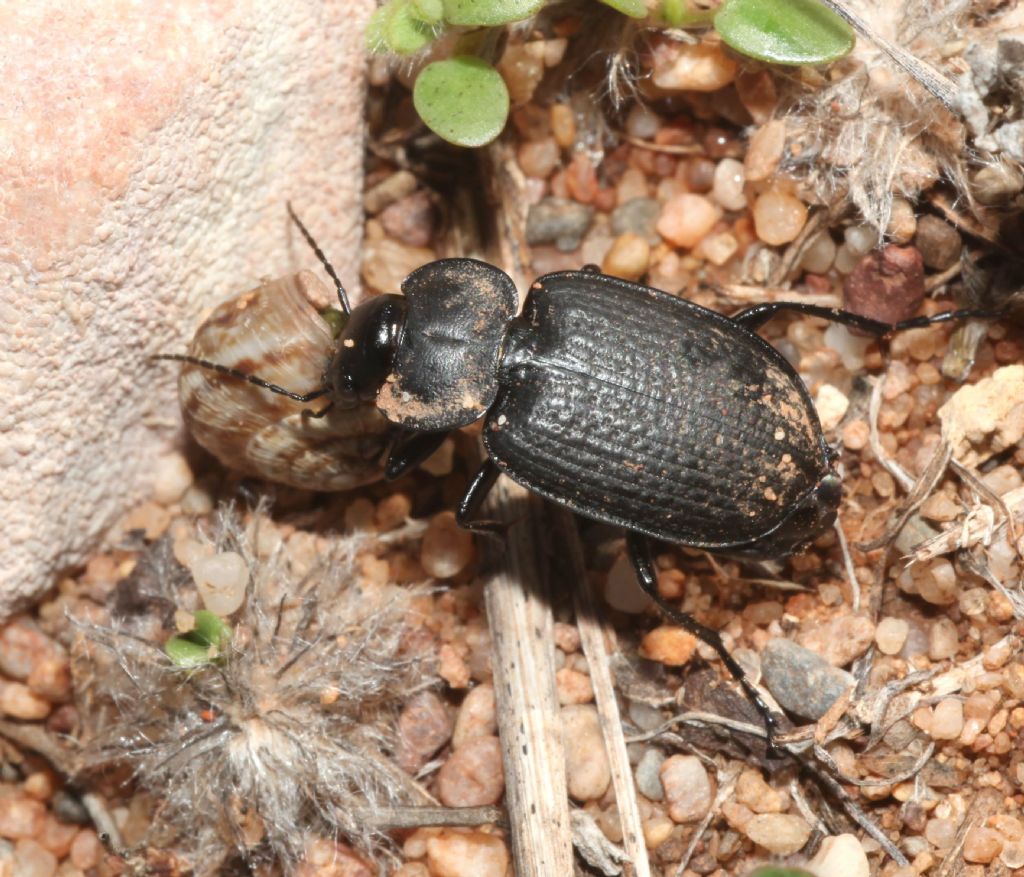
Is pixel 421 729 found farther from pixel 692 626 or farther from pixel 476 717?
pixel 692 626

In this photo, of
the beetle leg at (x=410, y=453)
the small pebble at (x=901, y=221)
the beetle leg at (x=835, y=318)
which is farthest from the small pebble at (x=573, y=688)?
the small pebble at (x=901, y=221)

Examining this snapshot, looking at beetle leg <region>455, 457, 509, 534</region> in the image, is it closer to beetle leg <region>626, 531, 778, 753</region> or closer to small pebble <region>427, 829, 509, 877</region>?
beetle leg <region>626, 531, 778, 753</region>

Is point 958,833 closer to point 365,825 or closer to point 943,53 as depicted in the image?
point 365,825

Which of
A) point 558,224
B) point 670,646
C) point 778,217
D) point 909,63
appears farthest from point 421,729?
point 909,63

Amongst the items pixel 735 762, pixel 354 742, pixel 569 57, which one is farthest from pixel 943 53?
pixel 354 742

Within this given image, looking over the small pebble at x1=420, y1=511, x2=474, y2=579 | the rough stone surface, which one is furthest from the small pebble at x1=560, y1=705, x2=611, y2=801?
the rough stone surface

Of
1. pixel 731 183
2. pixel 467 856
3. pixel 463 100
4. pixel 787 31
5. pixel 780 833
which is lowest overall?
pixel 467 856
